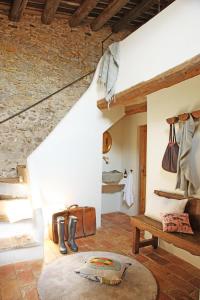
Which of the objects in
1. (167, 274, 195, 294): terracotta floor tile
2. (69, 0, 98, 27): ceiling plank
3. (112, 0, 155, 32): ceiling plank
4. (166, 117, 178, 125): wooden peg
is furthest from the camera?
(112, 0, 155, 32): ceiling plank

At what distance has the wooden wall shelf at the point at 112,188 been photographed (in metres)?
5.42

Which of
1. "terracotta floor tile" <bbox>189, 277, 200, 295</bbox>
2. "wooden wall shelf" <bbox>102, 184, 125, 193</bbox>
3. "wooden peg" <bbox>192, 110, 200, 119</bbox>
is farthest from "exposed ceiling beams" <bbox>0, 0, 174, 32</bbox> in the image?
"terracotta floor tile" <bbox>189, 277, 200, 295</bbox>

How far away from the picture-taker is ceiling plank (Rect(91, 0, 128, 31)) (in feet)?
15.3

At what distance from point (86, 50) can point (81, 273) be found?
517cm

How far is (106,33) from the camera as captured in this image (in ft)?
20.5

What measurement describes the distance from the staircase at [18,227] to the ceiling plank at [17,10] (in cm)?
346

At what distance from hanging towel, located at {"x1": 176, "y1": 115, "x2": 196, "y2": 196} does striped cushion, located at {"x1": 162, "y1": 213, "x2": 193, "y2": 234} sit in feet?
Result: 1.05

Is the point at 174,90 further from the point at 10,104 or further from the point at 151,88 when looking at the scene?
the point at 10,104

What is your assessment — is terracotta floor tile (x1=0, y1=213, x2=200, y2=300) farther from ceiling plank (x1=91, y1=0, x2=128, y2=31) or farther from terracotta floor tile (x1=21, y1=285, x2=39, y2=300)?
ceiling plank (x1=91, y1=0, x2=128, y2=31)

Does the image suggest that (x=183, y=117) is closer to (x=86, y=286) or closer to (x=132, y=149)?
(x=86, y=286)

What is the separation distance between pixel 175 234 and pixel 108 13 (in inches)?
180

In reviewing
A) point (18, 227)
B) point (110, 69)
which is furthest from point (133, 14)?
point (18, 227)

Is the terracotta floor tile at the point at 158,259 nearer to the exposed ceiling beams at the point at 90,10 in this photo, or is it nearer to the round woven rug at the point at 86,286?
the round woven rug at the point at 86,286

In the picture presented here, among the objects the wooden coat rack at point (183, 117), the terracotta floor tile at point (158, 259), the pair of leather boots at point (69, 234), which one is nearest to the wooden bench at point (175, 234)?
the terracotta floor tile at point (158, 259)
